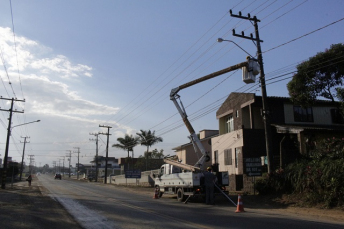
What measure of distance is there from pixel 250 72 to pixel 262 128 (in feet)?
38.2

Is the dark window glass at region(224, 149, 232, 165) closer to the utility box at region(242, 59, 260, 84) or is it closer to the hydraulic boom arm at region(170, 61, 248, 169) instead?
the hydraulic boom arm at region(170, 61, 248, 169)

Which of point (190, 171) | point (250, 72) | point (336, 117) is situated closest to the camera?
point (250, 72)

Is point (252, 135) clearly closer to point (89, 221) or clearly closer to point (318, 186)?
point (318, 186)

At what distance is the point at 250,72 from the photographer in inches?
681

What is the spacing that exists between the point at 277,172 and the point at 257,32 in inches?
351

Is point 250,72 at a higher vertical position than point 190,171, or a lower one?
higher

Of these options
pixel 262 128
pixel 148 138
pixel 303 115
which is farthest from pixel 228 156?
pixel 148 138

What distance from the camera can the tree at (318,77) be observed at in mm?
20719

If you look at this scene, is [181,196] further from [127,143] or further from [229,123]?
[127,143]

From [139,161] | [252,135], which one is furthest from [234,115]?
[139,161]

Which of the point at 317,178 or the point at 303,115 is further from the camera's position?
the point at 303,115

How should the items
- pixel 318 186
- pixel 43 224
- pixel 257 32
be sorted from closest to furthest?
pixel 43 224 → pixel 318 186 → pixel 257 32

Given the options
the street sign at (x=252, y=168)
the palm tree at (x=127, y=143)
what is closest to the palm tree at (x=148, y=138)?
the palm tree at (x=127, y=143)

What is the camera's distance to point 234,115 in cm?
3011
